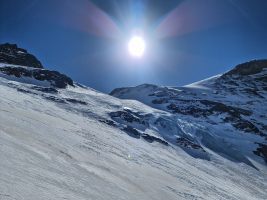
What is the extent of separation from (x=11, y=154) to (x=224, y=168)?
33583 millimetres

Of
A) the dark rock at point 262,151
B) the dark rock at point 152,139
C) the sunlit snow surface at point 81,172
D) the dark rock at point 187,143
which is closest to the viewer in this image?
the sunlit snow surface at point 81,172

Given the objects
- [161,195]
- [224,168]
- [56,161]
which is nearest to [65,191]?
[56,161]

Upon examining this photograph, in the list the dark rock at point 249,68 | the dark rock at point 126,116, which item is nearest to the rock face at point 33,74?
the dark rock at point 126,116

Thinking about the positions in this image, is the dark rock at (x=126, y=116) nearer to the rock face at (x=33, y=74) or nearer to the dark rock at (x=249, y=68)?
the rock face at (x=33, y=74)

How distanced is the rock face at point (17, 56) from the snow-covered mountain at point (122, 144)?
63cm

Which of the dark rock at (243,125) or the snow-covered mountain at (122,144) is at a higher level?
the dark rock at (243,125)

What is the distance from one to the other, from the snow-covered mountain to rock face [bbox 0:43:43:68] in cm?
63

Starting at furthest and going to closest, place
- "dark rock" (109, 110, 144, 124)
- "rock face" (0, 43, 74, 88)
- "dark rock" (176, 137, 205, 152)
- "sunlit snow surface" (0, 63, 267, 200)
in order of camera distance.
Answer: "rock face" (0, 43, 74, 88)
"dark rock" (109, 110, 144, 124)
"dark rock" (176, 137, 205, 152)
"sunlit snow surface" (0, 63, 267, 200)

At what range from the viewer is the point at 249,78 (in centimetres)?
14175

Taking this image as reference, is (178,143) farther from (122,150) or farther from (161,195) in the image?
(161,195)

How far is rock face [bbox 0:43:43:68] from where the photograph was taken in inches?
3424

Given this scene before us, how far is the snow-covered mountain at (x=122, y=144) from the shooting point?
1473 cm

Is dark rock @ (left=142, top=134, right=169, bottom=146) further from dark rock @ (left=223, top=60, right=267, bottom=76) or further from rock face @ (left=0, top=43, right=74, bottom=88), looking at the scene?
dark rock @ (left=223, top=60, right=267, bottom=76)

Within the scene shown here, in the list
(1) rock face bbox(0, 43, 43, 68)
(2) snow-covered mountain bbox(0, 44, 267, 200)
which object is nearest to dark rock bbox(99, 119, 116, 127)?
(2) snow-covered mountain bbox(0, 44, 267, 200)
